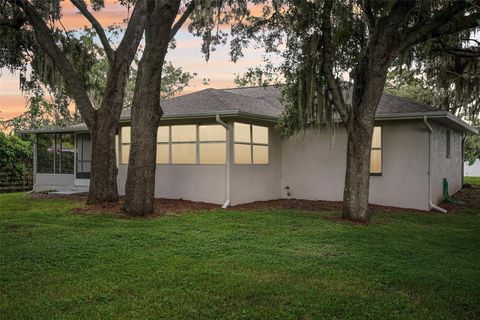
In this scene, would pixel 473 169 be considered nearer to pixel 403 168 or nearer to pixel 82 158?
pixel 403 168

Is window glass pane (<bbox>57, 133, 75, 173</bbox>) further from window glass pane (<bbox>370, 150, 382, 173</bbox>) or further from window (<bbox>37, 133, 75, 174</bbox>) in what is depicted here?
window glass pane (<bbox>370, 150, 382, 173</bbox>)

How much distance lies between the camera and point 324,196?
13758 millimetres

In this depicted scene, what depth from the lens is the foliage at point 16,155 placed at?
61.0 ft

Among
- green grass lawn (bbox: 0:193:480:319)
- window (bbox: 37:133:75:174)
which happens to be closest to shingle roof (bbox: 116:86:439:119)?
green grass lawn (bbox: 0:193:480:319)

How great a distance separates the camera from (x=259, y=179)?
1352cm

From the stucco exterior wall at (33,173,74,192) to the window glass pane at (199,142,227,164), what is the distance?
726 cm

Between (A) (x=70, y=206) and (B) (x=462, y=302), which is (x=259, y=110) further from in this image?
(B) (x=462, y=302)

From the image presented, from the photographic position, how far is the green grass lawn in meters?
4.48

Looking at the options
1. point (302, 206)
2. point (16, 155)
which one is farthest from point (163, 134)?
point (16, 155)

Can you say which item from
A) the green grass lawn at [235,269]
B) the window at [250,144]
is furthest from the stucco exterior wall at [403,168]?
the window at [250,144]

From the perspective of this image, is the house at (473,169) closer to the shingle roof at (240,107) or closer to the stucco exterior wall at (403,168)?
the shingle roof at (240,107)

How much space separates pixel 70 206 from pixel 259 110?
5716mm

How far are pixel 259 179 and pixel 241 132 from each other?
1.52 m

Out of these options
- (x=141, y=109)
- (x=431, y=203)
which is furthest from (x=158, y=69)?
(x=431, y=203)
